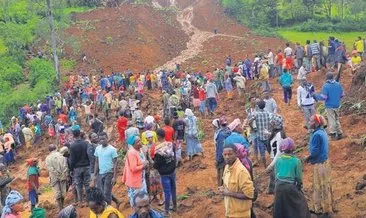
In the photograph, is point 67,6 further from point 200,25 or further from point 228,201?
point 228,201

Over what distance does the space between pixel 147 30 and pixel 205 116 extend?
27.2 meters

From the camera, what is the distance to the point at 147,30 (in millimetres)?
45281

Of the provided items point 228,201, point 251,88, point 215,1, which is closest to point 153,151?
point 228,201

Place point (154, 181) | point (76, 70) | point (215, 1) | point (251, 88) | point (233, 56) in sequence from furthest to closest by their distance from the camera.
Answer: point (215, 1), point (233, 56), point (76, 70), point (251, 88), point (154, 181)

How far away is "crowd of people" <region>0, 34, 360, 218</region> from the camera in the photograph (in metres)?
6.23

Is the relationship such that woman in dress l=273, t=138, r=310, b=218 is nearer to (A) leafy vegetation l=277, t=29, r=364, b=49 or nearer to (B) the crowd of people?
(B) the crowd of people

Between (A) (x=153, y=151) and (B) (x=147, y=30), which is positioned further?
(B) (x=147, y=30)

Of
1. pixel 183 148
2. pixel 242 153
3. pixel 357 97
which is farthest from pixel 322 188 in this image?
pixel 357 97

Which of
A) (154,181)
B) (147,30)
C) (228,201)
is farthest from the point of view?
(147,30)

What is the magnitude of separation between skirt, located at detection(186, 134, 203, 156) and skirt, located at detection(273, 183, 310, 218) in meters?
6.61

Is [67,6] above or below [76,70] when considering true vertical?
above

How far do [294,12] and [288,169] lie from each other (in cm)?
5009

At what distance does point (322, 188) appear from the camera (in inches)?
305

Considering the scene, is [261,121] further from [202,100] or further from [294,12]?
[294,12]
